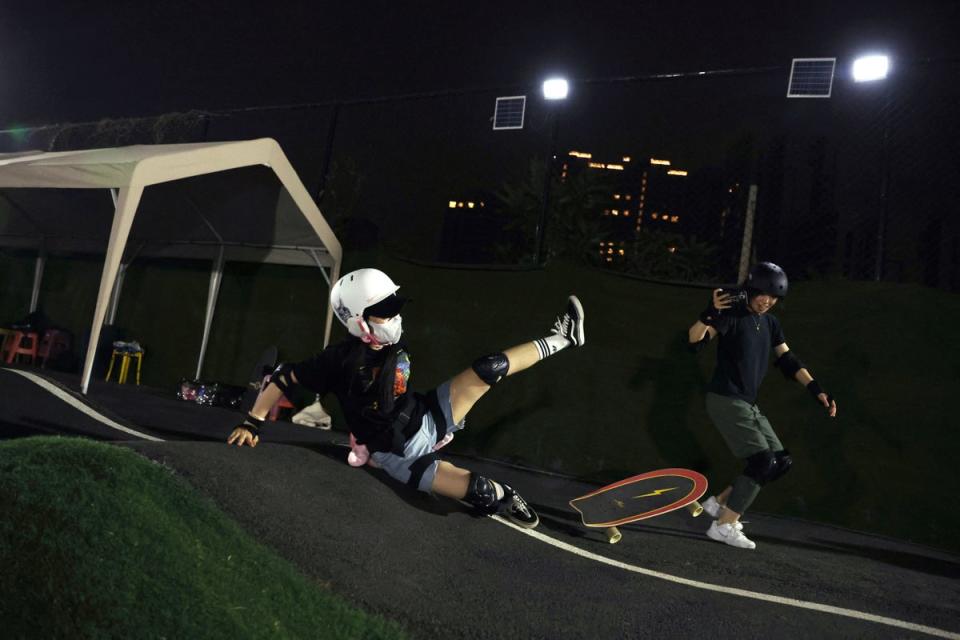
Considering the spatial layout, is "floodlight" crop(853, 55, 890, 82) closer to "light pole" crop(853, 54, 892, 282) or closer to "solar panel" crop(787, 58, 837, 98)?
"light pole" crop(853, 54, 892, 282)

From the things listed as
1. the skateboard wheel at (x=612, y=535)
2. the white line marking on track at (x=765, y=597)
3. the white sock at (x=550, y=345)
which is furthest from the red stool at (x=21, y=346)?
the skateboard wheel at (x=612, y=535)

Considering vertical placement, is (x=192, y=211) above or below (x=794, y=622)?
above

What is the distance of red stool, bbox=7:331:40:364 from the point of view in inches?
448

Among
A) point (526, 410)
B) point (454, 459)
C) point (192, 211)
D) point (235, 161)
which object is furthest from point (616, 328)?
point (192, 211)

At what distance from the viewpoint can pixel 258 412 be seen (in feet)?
12.9

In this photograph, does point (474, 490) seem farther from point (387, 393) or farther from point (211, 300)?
point (211, 300)

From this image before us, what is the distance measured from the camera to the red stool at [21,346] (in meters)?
11.4

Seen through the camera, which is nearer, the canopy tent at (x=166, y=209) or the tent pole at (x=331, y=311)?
the canopy tent at (x=166, y=209)

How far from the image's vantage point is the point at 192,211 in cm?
973

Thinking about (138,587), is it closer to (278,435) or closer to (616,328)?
(278,435)

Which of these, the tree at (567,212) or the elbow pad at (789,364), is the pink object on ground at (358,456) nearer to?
the elbow pad at (789,364)

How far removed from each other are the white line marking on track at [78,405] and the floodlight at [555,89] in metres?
5.90

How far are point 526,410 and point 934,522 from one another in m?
3.80

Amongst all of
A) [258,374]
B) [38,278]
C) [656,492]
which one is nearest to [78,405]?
[258,374]
